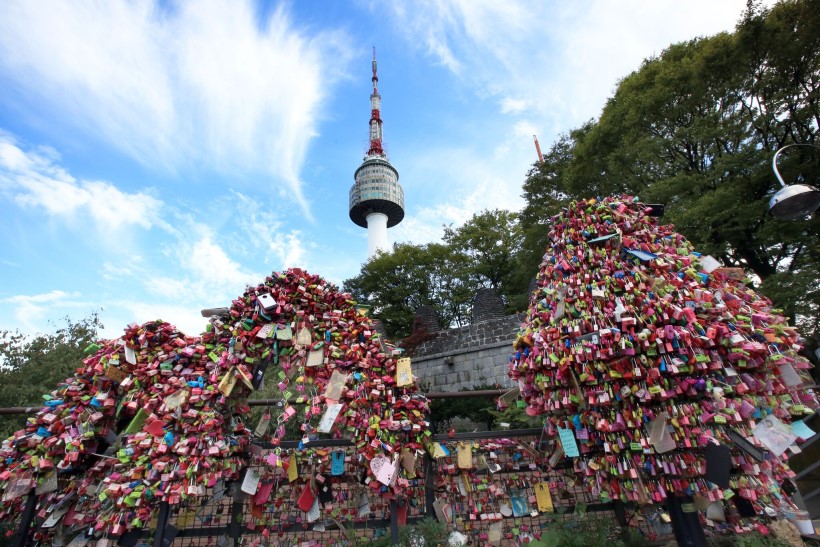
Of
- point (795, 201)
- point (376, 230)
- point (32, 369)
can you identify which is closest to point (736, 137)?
point (795, 201)

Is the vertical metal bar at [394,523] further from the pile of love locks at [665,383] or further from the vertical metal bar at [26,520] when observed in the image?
the vertical metal bar at [26,520]

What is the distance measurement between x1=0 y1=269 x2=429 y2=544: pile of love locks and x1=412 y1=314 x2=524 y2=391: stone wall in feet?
33.1

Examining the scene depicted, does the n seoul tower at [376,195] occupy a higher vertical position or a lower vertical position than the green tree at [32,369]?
higher

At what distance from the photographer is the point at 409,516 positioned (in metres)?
4.12

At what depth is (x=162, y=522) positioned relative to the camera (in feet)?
12.6

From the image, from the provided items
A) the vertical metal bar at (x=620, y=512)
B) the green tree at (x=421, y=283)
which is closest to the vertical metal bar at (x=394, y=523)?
the vertical metal bar at (x=620, y=512)

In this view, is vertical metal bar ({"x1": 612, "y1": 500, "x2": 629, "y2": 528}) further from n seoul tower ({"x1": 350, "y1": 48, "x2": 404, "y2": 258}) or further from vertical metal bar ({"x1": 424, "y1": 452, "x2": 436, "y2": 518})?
n seoul tower ({"x1": 350, "y1": 48, "x2": 404, "y2": 258})

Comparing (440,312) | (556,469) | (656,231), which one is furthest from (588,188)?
(556,469)

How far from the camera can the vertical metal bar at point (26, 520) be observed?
4.23m

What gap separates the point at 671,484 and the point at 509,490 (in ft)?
4.99

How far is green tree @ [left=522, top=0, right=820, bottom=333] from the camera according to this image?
12.1 metres

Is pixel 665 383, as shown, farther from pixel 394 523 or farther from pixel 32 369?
pixel 32 369

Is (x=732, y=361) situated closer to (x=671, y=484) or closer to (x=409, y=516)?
(x=671, y=484)

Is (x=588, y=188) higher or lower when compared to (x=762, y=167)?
higher
